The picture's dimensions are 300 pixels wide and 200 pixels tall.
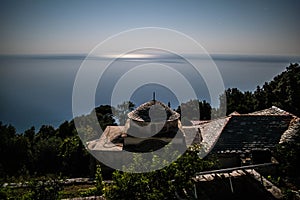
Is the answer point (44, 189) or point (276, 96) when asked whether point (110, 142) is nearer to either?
point (44, 189)

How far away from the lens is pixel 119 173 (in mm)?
8305

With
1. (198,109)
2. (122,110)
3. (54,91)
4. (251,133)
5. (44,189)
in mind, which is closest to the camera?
(44,189)

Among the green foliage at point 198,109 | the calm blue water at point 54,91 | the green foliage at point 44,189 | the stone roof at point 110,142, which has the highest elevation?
the calm blue water at point 54,91

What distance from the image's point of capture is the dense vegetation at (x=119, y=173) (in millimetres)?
8078

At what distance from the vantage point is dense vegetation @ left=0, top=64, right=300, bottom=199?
8.08 meters

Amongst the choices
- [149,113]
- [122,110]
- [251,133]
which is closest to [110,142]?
[149,113]

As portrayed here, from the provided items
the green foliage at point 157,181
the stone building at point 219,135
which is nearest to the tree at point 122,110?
the stone building at point 219,135

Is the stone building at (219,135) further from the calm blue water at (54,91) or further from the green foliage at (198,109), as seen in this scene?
the green foliage at (198,109)

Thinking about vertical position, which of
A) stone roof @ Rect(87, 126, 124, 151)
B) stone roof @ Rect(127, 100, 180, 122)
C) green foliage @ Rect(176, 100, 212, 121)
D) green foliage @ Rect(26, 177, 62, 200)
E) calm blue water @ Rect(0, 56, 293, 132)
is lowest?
green foliage @ Rect(26, 177, 62, 200)

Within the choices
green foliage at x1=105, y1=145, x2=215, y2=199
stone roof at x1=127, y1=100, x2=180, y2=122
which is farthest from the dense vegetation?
stone roof at x1=127, y1=100, x2=180, y2=122

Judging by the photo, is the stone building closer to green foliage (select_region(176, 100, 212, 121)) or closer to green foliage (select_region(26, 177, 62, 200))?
green foliage (select_region(26, 177, 62, 200))

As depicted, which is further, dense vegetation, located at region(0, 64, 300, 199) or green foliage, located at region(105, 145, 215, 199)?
dense vegetation, located at region(0, 64, 300, 199)

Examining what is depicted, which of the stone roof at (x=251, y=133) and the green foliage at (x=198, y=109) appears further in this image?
the green foliage at (x=198, y=109)

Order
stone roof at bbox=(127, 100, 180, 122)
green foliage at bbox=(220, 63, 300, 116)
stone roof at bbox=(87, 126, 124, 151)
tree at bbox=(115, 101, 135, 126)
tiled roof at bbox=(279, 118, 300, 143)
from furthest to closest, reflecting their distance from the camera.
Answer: tree at bbox=(115, 101, 135, 126) < green foliage at bbox=(220, 63, 300, 116) < stone roof at bbox=(87, 126, 124, 151) < stone roof at bbox=(127, 100, 180, 122) < tiled roof at bbox=(279, 118, 300, 143)
